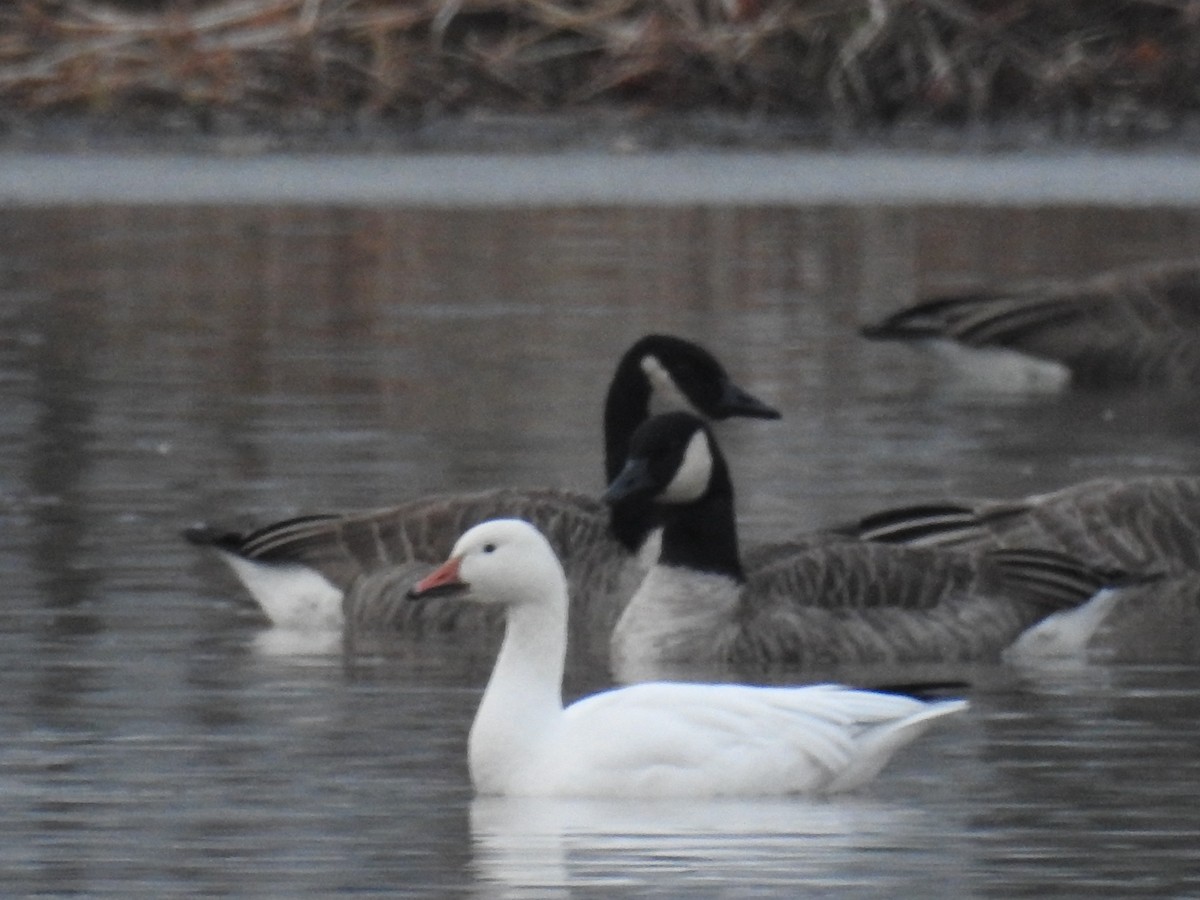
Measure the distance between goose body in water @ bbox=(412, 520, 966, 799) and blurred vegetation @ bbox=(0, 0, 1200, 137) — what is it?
20.0 m

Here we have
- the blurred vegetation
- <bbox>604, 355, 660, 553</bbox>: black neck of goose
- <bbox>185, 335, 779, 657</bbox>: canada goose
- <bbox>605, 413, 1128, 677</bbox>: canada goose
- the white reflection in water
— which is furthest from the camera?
the blurred vegetation

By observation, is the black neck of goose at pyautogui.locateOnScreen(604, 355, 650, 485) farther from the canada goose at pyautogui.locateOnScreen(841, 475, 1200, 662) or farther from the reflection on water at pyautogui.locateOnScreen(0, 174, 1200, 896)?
the canada goose at pyautogui.locateOnScreen(841, 475, 1200, 662)

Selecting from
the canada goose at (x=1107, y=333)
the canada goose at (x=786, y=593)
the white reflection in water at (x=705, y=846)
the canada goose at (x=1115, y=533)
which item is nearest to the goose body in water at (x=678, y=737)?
the white reflection in water at (x=705, y=846)

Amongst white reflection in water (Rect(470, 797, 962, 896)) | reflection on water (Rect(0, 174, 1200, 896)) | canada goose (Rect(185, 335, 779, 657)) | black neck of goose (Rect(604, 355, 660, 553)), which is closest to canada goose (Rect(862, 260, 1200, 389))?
reflection on water (Rect(0, 174, 1200, 896))

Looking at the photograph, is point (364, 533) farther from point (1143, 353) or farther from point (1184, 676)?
point (1143, 353)

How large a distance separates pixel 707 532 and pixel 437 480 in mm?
3518

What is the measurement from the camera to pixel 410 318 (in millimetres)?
20703

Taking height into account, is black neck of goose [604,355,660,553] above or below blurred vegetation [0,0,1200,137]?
below

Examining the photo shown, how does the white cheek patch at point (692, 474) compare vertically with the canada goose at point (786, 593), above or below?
above

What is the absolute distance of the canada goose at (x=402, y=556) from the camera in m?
10.9

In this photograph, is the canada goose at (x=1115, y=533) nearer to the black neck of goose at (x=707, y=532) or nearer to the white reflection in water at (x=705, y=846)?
the black neck of goose at (x=707, y=532)

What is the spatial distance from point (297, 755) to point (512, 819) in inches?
38.7

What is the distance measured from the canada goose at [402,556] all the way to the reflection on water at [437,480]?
280 millimetres

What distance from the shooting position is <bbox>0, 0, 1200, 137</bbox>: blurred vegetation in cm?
2827
